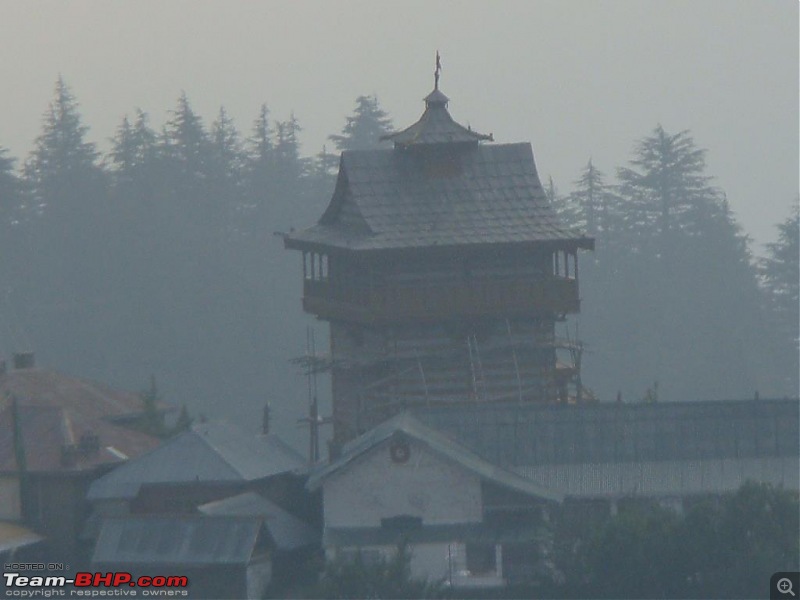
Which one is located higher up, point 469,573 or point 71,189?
point 71,189

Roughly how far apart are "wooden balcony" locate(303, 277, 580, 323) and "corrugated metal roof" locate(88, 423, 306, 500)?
4.13 metres

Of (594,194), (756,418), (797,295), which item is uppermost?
(594,194)

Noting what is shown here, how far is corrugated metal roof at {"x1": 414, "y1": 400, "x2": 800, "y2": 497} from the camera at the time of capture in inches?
1462

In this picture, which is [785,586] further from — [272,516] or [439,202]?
[439,202]

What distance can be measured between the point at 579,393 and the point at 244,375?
152 feet

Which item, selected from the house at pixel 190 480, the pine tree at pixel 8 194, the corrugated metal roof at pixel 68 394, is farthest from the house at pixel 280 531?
the pine tree at pixel 8 194

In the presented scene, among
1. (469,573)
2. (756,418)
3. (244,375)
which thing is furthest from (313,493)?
(244,375)

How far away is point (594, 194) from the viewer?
9838 cm

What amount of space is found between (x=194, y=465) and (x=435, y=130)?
10.4 meters

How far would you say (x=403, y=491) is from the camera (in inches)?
1411

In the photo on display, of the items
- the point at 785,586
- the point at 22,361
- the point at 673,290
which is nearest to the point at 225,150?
the point at 673,290

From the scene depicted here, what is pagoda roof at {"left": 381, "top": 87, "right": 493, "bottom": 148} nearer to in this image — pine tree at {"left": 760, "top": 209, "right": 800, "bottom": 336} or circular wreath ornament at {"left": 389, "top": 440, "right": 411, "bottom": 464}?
circular wreath ornament at {"left": 389, "top": 440, "right": 411, "bottom": 464}

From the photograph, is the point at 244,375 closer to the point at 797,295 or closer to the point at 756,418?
the point at 797,295

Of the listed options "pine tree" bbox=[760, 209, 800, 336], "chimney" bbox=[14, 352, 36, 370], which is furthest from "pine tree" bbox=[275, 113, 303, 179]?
"chimney" bbox=[14, 352, 36, 370]
